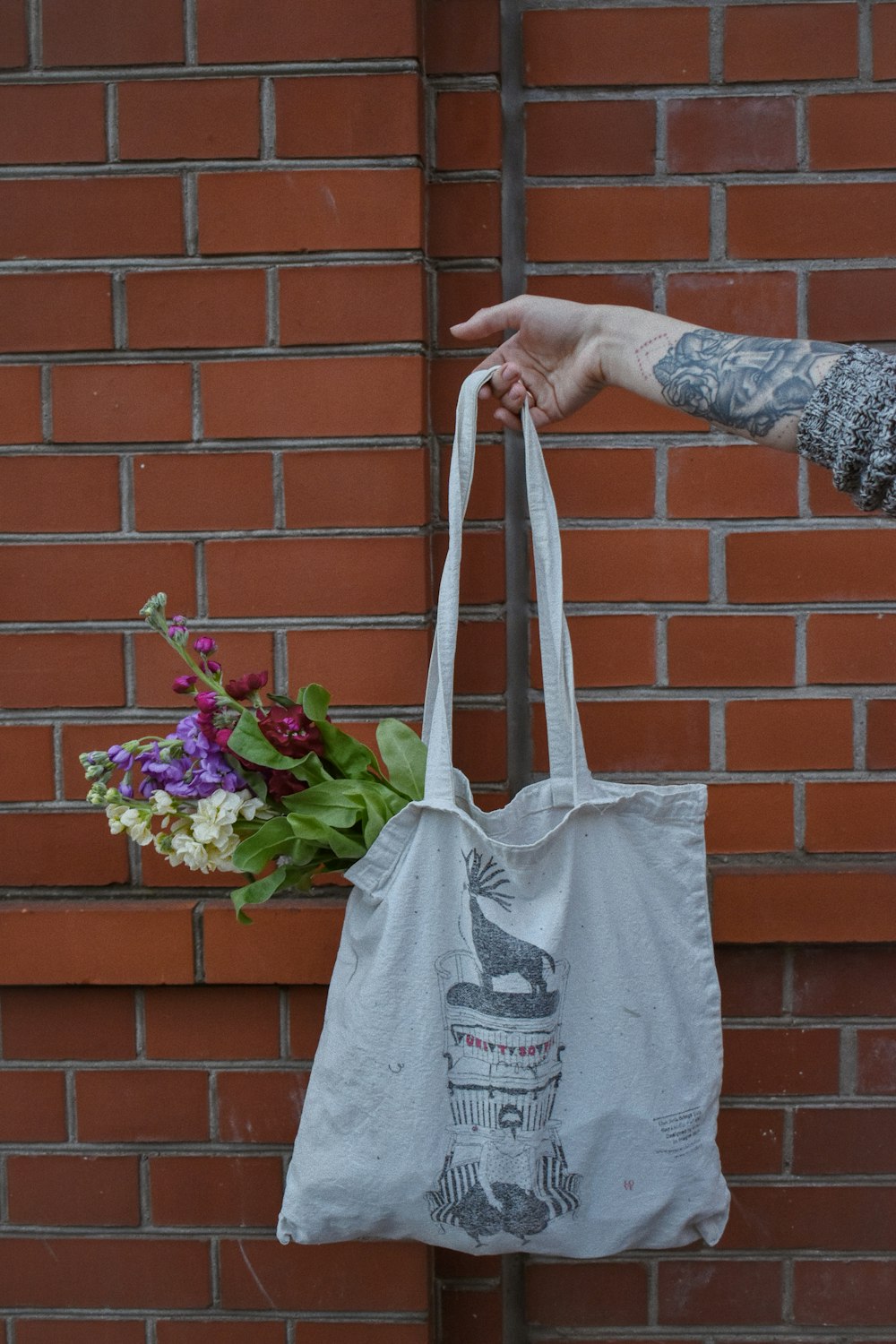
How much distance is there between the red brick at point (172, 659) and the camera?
4.81ft

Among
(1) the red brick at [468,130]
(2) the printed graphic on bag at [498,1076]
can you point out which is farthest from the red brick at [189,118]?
(2) the printed graphic on bag at [498,1076]

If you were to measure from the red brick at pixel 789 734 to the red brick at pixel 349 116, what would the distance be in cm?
87

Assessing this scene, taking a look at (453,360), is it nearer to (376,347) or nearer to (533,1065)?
(376,347)

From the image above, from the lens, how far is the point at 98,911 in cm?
146

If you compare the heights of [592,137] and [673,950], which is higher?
[592,137]

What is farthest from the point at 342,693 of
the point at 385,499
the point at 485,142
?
the point at 485,142

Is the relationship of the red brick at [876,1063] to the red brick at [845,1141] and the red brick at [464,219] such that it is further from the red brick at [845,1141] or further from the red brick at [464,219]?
the red brick at [464,219]

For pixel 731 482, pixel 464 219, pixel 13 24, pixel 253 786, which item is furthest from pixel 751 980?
pixel 13 24

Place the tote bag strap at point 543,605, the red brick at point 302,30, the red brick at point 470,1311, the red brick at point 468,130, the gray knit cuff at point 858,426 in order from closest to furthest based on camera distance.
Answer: the gray knit cuff at point 858,426
the tote bag strap at point 543,605
the red brick at point 302,30
the red brick at point 468,130
the red brick at point 470,1311

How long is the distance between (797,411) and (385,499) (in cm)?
54

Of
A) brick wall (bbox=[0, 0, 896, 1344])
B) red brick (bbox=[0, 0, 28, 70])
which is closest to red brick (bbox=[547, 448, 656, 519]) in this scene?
brick wall (bbox=[0, 0, 896, 1344])

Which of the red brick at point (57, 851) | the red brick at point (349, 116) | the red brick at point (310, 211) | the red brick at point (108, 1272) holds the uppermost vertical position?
the red brick at point (349, 116)

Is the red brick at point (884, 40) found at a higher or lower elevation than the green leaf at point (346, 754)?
higher

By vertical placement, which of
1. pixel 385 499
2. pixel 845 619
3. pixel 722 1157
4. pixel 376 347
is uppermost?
pixel 376 347
